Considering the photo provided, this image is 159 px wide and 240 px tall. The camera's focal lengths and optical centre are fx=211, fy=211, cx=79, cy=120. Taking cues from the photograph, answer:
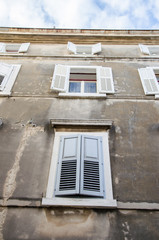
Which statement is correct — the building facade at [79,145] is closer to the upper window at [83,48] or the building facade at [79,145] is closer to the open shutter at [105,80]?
the open shutter at [105,80]

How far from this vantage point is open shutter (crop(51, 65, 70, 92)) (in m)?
7.53

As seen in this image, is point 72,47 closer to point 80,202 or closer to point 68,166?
point 68,166

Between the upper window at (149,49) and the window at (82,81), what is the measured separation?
265 centimetres

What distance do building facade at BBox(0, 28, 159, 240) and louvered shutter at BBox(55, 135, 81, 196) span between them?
2 centimetres

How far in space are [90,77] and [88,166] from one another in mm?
4719

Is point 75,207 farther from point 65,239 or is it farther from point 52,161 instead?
point 52,161

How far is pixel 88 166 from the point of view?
5.01 meters

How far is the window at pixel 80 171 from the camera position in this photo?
4.49 m

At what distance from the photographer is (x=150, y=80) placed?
7867 millimetres

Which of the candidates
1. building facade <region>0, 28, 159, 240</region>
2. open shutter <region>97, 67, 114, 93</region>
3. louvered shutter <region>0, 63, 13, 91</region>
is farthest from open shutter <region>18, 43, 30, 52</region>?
open shutter <region>97, 67, 114, 93</region>

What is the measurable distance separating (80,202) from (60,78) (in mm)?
4886

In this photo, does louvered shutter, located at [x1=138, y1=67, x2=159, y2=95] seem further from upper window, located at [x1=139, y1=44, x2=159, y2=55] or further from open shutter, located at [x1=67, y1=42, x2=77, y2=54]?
open shutter, located at [x1=67, y1=42, x2=77, y2=54]

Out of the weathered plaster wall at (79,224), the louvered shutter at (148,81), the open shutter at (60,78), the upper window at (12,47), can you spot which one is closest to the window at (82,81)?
the open shutter at (60,78)

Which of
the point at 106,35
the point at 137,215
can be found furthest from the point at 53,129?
the point at 106,35
